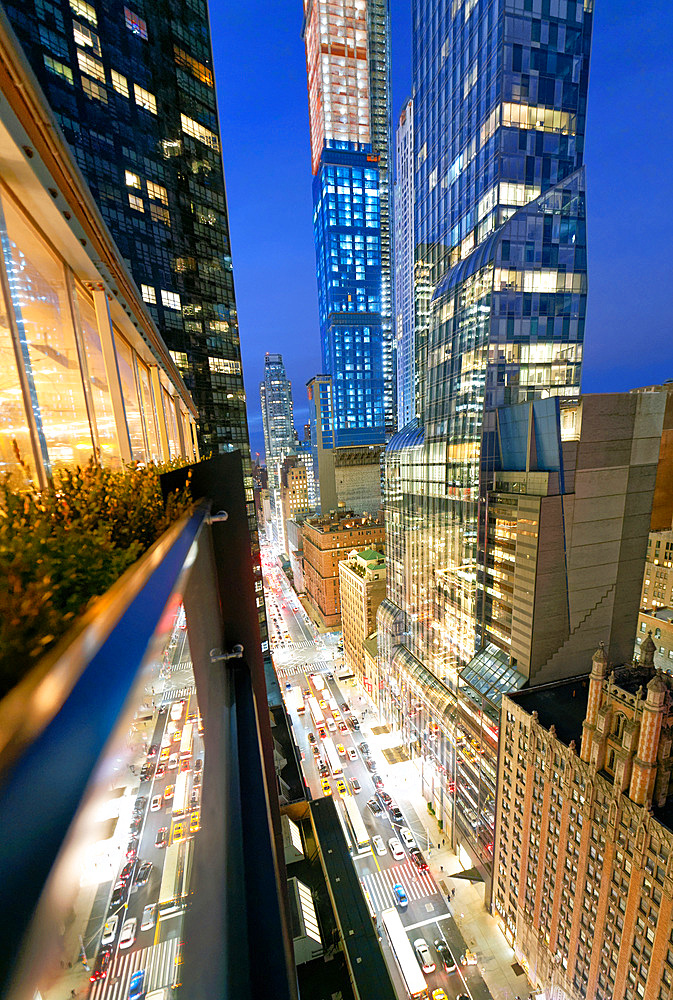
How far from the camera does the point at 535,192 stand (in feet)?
80.9

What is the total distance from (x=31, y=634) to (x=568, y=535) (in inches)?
929

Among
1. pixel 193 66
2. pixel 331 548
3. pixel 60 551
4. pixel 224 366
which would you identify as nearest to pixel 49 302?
pixel 60 551

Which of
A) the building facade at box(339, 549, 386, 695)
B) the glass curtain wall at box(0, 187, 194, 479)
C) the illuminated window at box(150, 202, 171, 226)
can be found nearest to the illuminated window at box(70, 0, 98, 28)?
the illuminated window at box(150, 202, 171, 226)

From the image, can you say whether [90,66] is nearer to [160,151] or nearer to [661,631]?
[160,151]

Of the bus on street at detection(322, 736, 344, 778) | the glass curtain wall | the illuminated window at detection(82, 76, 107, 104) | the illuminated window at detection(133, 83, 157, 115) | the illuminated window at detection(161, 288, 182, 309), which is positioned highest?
the illuminated window at detection(133, 83, 157, 115)

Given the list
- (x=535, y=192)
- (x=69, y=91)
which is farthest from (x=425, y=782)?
(x=69, y=91)

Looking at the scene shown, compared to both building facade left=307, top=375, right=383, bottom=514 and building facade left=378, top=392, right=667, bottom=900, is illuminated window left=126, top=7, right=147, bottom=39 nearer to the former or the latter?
building facade left=378, top=392, right=667, bottom=900

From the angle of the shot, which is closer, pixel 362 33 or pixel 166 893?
pixel 166 893

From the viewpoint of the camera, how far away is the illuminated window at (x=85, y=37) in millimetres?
22797

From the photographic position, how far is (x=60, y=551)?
7.43ft

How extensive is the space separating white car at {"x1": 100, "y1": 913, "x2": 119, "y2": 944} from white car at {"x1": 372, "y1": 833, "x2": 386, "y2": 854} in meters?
35.8

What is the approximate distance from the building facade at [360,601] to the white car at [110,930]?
144 feet

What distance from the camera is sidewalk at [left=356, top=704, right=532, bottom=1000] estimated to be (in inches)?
851

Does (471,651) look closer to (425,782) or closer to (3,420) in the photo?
(425,782)
